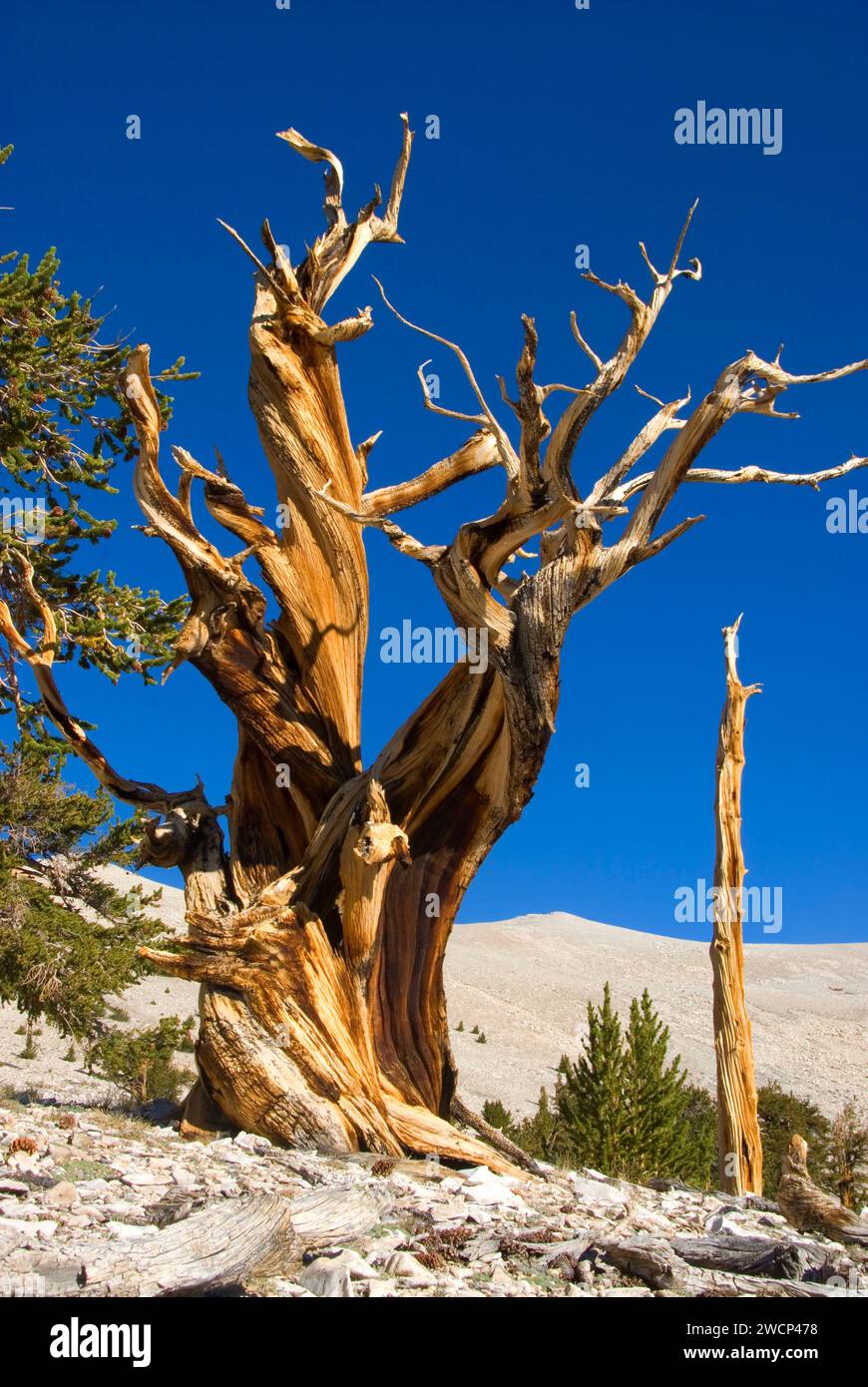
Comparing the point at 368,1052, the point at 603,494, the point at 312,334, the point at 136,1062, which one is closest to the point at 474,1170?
the point at 368,1052

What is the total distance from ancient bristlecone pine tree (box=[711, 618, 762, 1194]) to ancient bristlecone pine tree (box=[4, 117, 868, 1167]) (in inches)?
119

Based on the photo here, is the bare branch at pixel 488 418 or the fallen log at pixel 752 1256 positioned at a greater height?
the bare branch at pixel 488 418

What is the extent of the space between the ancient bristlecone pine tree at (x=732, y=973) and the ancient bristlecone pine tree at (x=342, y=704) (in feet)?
9.89

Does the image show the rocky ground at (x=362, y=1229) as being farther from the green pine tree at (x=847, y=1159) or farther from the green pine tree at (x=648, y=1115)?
the green pine tree at (x=847, y=1159)

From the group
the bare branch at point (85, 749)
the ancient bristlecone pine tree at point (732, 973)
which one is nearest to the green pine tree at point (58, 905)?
the bare branch at point (85, 749)

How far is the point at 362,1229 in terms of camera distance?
4.22m

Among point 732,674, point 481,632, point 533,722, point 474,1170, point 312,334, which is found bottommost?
point 474,1170

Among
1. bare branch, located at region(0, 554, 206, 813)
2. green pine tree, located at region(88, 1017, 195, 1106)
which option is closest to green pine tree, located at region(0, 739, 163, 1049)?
green pine tree, located at region(88, 1017, 195, 1106)

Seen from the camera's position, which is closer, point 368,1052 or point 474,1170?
point 474,1170

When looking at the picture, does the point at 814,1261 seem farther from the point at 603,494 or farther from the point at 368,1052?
the point at 603,494

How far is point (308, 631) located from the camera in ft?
25.5

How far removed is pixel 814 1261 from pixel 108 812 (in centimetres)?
914

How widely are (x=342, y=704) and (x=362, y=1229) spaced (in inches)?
162

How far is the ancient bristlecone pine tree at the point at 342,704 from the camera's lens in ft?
21.3
